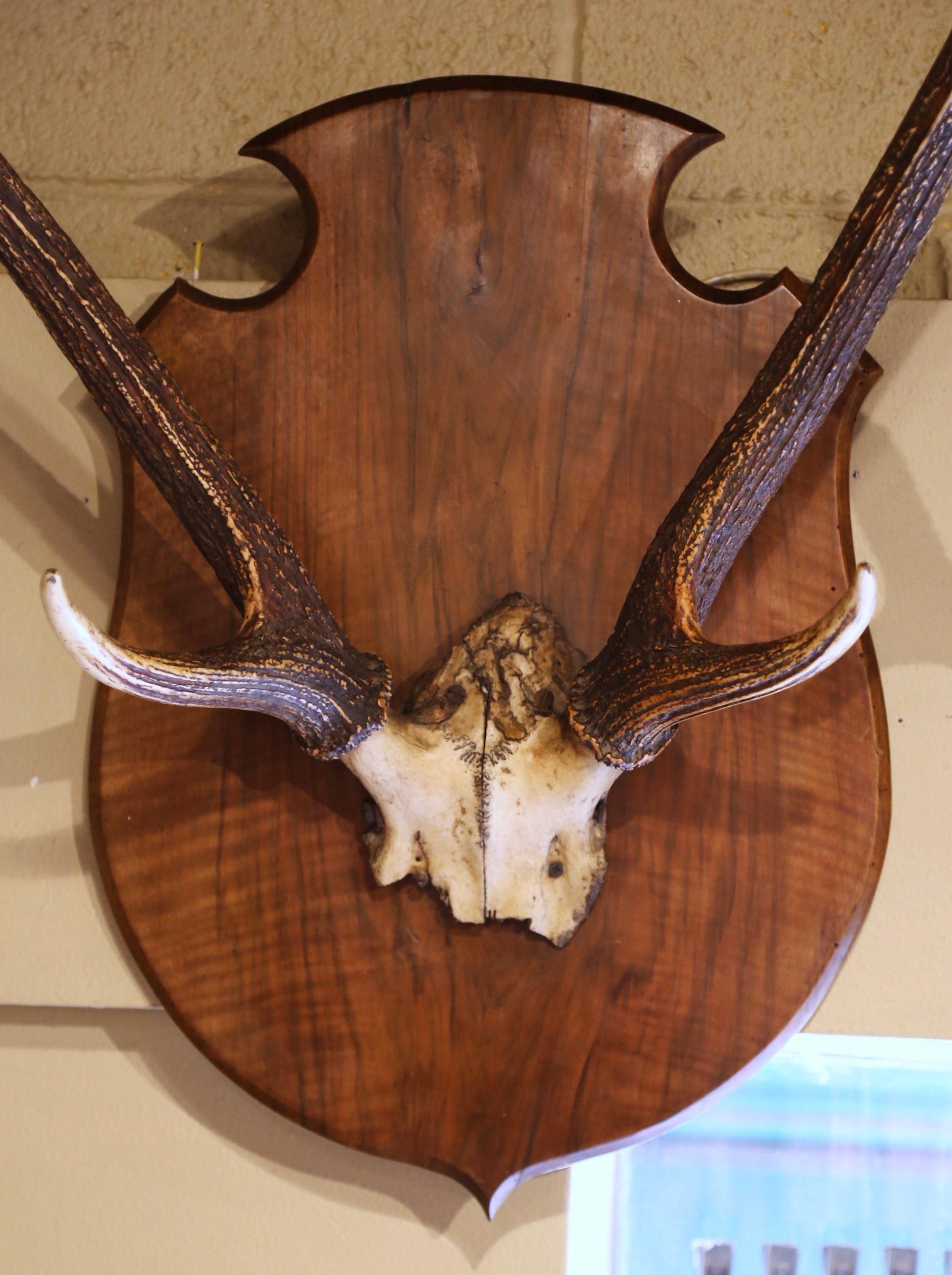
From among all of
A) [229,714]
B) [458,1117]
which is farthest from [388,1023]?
[229,714]

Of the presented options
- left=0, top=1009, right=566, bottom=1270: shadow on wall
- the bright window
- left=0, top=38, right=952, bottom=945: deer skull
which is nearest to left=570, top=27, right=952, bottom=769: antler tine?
left=0, top=38, right=952, bottom=945: deer skull

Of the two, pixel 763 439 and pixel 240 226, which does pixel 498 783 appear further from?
pixel 240 226

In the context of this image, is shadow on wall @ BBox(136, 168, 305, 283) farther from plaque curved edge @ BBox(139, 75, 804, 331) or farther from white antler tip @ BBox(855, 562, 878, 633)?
white antler tip @ BBox(855, 562, 878, 633)

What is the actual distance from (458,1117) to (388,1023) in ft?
0.22

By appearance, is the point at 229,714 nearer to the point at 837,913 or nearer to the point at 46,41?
the point at 837,913

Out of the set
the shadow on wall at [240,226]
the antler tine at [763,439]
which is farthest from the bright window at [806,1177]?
the shadow on wall at [240,226]

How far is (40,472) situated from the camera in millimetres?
735

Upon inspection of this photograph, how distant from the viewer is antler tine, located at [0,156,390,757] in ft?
1.78

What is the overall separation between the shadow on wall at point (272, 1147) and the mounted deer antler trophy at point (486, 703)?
89 mm

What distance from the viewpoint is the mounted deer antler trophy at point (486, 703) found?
24.5 inches

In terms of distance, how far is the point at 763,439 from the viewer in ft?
1.77

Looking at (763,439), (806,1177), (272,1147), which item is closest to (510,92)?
(763,439)

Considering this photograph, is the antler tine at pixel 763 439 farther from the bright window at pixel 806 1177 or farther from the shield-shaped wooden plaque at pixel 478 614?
the bright window at pixel 806 1177

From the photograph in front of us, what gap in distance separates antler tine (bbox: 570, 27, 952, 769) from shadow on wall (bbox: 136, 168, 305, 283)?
371 mm
